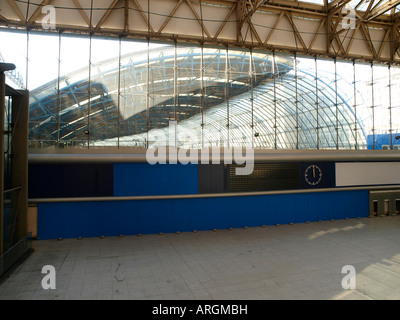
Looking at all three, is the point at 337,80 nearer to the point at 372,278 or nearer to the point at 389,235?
the point at 389,235

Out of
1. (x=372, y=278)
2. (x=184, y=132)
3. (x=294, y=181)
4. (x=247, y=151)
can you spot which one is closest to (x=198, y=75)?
(x=184, y=132)

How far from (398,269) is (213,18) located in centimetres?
1106

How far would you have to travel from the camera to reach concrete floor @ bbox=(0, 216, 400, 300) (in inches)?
219

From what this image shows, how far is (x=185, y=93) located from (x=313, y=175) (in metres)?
6.76

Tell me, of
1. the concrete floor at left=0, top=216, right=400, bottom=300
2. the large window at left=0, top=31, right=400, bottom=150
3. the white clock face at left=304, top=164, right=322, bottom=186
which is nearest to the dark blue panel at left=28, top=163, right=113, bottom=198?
the large window at left=0, top=31, right=400, bottom=150

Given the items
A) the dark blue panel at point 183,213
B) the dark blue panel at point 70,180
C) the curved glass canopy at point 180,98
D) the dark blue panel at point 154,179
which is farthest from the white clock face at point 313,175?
the dark blue panel at point 70,180

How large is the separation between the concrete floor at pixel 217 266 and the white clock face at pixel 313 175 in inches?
97.0

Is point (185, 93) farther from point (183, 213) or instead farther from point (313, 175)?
point (313, 175)

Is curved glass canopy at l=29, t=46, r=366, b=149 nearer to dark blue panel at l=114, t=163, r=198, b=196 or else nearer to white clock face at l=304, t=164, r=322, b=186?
dark blue panel at l=114, t=163, r=198, b=196

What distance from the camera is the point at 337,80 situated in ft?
45.1

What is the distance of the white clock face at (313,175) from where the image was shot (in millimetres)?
12182

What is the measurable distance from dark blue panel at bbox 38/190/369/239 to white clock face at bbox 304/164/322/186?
0.58 metres

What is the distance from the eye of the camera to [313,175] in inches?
484

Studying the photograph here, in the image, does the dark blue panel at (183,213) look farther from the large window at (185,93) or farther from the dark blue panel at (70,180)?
the large window at (185,93)
